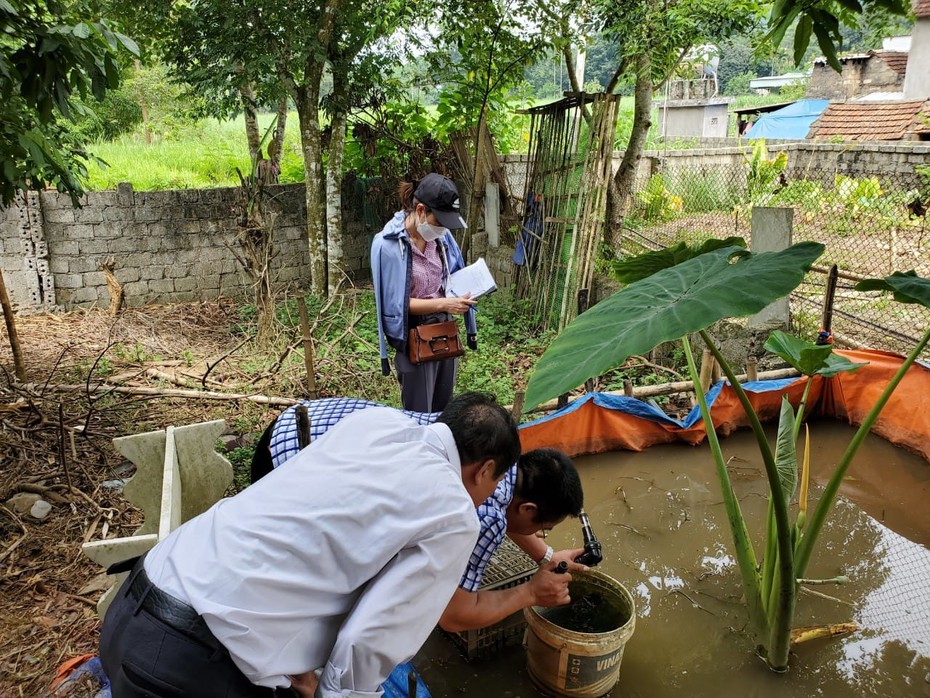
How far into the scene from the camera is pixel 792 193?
939cm

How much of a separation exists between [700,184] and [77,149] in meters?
9.62

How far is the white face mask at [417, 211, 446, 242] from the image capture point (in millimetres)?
3572

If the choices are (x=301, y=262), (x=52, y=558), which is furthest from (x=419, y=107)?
(x=52, y=558)

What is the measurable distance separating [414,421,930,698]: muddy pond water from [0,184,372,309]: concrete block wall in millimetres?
4672

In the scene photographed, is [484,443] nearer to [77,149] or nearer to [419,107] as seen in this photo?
[77,149]

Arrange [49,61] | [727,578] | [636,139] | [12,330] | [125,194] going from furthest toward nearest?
[125,194], [636,139], [12,330], [727,578], [49,61]

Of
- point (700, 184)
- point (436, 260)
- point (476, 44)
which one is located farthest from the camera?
point (700, 184)

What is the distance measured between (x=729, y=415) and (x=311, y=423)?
3.23 m

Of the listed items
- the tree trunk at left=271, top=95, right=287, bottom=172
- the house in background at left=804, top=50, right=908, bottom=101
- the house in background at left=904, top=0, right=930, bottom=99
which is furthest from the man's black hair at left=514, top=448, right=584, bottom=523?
the house in background at left=804, top=50, right=908, bottom=101

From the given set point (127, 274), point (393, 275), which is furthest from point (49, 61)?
point (127, 274)

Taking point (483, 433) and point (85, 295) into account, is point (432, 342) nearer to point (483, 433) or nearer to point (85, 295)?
point (483, 433)

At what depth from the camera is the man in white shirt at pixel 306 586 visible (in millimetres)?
1439

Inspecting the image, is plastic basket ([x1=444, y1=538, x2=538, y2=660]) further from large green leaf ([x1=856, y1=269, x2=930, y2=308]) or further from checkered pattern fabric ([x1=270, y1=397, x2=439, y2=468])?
large green leaf ([x1=856, y1=269, x2=930, y2=308])

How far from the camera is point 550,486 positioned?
225cm
